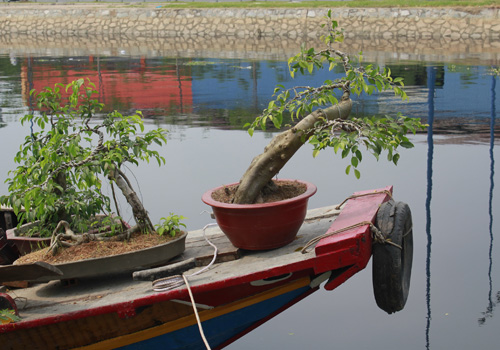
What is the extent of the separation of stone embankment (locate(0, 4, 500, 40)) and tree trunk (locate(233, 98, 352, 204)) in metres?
24.4

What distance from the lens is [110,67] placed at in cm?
2264

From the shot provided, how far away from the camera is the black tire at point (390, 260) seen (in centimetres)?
442

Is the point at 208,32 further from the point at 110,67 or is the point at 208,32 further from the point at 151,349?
the point at 151,349

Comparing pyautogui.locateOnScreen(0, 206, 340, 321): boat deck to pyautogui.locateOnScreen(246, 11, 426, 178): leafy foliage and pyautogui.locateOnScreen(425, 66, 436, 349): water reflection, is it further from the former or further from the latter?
pyautogui.locateOnScreen(425, 66, 436, 349): water reflection

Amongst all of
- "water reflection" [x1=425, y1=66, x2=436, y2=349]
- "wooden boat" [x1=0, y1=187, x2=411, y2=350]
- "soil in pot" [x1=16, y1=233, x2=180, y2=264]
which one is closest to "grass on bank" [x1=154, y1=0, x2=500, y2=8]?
"water reflection" [x1=425, y1=66, x2=436, y2=349]

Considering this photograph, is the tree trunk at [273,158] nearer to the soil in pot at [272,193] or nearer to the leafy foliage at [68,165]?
the soil in pot at [272,193]

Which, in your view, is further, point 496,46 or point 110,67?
point 496,46

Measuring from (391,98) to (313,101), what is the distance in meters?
11.3

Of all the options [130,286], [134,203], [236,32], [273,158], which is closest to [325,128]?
[273,158]

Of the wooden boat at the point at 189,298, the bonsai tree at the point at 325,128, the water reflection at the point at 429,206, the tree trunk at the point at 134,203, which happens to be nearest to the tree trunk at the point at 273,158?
the bonsai tree at the point at 325,128

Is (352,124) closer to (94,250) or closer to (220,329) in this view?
(220,329)

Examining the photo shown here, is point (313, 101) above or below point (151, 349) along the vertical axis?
above

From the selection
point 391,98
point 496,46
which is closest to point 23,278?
point 391,98

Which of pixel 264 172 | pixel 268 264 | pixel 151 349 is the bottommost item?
pixel 151 349
